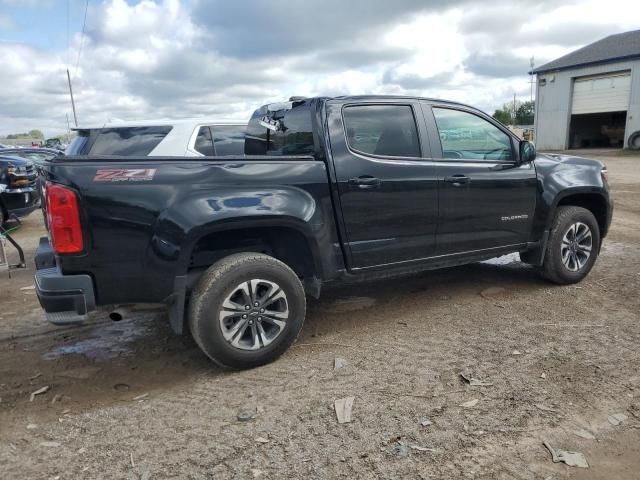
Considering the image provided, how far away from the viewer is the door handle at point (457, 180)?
4.48 m

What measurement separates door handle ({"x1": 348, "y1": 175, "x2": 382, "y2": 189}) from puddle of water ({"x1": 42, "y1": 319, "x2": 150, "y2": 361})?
2.23 metres

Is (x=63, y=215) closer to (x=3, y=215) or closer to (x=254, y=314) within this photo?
(x=254, y=314)

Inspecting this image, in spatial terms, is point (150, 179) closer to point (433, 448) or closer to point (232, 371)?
point (232, 371)

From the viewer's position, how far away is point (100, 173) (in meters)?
3.25

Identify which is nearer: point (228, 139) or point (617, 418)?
point (617, 418)

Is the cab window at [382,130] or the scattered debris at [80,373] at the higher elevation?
the cab window at [382,130]

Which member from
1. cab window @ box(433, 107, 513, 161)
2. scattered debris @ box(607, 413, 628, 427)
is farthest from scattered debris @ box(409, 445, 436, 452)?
cab window @ box(433, 107, 513, 161)

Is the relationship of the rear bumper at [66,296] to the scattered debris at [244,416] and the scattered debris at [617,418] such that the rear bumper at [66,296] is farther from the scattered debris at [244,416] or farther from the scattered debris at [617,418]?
the scattered debris at [617,418]

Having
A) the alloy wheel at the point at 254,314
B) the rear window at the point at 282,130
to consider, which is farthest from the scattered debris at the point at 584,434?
the rear window at the point at 282,130

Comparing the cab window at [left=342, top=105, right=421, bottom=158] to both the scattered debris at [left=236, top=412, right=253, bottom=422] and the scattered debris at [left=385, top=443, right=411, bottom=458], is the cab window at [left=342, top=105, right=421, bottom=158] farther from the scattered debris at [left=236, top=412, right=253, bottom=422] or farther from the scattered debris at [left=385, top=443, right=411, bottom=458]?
the scattered debris at [left=385, top=443, right=411, bottom=458]

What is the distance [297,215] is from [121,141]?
3.83 m

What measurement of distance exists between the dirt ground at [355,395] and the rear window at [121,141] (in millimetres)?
2285

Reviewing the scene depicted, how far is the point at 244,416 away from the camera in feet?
10.2

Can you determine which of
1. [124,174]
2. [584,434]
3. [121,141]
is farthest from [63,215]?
[121,141]
